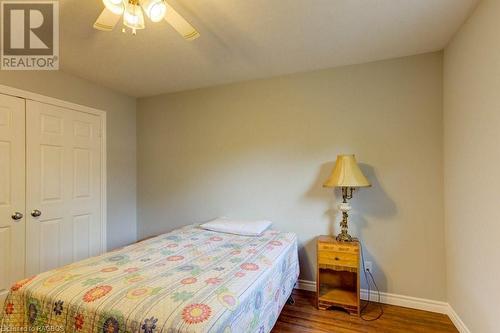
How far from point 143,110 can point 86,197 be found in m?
1.40

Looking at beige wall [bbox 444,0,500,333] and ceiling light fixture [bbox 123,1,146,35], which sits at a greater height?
ceiling light fixture [bbox 123,1,146,35]

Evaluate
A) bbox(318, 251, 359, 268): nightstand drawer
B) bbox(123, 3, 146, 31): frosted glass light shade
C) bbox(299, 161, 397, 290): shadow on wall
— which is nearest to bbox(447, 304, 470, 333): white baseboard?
bbox(299, 161, 397, 290): shadow on wall

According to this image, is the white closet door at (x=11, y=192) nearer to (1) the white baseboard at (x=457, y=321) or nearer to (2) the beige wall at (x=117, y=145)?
(2) the beige wall at (x=117, y=145)

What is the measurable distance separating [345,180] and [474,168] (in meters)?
0.88

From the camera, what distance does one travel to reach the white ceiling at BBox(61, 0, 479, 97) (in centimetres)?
176

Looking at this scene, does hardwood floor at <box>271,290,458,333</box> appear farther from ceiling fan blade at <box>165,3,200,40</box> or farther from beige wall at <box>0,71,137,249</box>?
beige wall at <box>0,71,137,249</box>

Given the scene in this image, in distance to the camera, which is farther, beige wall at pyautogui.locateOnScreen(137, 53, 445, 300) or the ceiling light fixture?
beige wall at pyautogui.locateOnScreen(137, 53, 445, 300)

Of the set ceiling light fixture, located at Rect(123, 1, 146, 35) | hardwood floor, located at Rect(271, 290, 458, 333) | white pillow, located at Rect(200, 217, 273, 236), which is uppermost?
ceiling light fixture, located at Rect(123, 1, 146, 35)

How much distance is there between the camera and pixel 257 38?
2.16 meters

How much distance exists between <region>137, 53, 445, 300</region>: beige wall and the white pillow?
22cm

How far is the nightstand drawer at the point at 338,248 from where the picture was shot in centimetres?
230

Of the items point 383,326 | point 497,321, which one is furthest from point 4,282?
point 497,321

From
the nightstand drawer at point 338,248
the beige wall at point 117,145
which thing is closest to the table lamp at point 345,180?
the nightstand drawer at point 338,248

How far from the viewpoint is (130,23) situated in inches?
58.9
